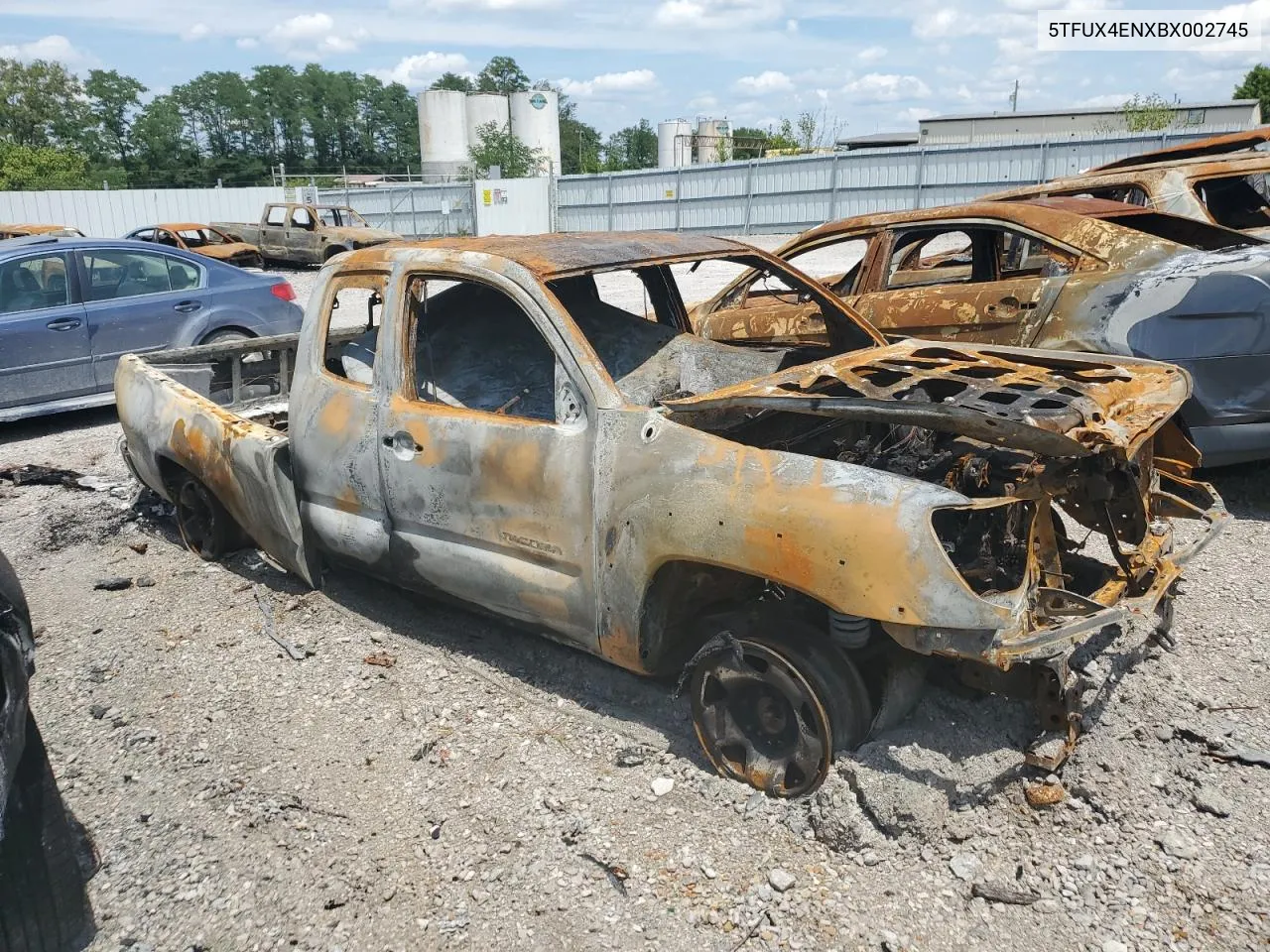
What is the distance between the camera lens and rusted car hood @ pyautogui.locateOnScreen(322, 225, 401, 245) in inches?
801

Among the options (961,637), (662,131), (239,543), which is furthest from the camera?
(662,131)

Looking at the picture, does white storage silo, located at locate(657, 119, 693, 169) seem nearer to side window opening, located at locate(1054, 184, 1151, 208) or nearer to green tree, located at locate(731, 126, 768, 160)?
green tree, located at locate(731, 126, 768, 160)

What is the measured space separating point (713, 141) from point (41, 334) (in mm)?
41890

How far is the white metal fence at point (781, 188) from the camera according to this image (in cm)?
2141

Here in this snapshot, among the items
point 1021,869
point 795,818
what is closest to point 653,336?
point 795,818

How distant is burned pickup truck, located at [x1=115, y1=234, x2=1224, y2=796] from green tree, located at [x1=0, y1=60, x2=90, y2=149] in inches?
2620

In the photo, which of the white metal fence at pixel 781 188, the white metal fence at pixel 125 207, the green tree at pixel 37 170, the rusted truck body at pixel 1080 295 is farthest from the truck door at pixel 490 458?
the green tree at pixel 37 170

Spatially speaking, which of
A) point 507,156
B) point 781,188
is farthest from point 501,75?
point 781,188

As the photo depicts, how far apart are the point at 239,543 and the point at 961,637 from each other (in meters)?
3.94

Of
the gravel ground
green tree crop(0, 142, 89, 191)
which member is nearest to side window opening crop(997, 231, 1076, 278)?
the gravel ground

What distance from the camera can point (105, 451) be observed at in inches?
295

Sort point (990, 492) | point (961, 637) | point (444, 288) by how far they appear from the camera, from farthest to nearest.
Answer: point (444, 288) → point (990, 492) → point (961, 637)

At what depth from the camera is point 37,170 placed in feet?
139

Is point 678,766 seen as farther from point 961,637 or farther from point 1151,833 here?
point 1151,833
